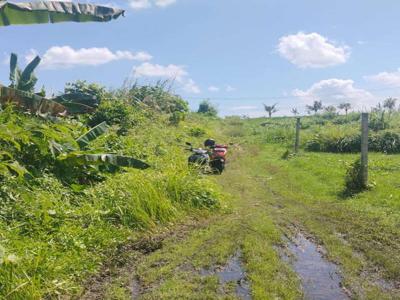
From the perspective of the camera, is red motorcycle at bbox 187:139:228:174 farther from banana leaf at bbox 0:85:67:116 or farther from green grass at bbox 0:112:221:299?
banana leaf at bbox 0:85:67:116

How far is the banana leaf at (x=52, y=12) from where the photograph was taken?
8539mm

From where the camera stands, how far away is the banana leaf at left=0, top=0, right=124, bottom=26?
8539mm

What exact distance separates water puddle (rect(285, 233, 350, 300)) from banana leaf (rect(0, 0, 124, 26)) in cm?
654

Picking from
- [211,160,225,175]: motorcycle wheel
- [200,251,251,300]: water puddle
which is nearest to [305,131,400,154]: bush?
[211,160,225,175]: motorcycle wheel

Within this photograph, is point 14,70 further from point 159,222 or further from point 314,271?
point 314,271

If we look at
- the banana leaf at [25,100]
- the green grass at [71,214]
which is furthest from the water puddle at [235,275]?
the banana leaf at [25,100]

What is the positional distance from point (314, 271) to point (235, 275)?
113 centimetres

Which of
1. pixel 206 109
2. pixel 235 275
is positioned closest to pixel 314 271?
pixel 235 275

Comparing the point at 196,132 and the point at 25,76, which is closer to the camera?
the point at 25,76

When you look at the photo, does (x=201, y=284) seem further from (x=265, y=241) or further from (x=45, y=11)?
(x=45, y=11)

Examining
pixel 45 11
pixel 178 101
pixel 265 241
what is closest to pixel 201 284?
pixel 265 241

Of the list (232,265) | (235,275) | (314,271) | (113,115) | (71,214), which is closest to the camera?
(235,275)

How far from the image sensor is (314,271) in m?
5.94

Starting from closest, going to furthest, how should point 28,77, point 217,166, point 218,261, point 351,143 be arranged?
1. point 218,261
2. point 217,166
3. point 28,77
4. point 351,143
